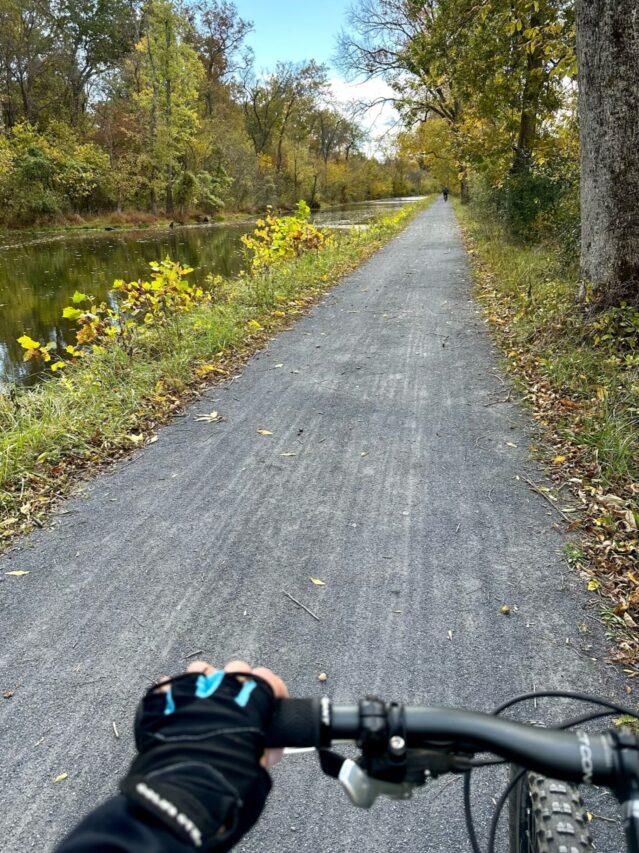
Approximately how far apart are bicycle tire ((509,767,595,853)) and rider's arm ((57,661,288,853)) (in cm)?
81

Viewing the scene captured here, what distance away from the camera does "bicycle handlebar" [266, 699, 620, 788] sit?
2.88 ft

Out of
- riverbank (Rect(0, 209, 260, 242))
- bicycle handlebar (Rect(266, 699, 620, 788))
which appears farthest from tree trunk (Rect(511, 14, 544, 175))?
riverbank (Rect(0, 209, 260, 242))

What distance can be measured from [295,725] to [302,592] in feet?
7.04

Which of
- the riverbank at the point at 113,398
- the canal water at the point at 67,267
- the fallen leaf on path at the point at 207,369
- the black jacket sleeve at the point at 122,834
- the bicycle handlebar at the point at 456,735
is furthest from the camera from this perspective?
the canal water at the point at 67,267

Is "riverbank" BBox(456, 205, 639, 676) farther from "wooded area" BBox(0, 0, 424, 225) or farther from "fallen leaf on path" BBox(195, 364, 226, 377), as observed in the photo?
"wooded area" BBox(0, 0, 424, 225)

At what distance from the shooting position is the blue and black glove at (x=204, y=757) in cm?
75

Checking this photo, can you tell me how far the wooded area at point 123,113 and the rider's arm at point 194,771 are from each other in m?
30.6

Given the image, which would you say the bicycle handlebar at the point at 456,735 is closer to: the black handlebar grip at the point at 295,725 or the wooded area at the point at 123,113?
the black handlebar grip at the point at 295,725

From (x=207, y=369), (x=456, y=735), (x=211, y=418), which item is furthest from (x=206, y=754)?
(x=207, y=369)

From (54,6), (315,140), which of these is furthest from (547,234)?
(315,140)

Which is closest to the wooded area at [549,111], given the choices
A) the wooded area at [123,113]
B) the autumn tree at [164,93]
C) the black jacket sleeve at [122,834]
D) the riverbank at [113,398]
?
the riverbank at [113,398]

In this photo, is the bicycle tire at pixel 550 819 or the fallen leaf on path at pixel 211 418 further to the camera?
the fallen leaf on path at pixel 211 418

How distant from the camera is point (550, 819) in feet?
4.35

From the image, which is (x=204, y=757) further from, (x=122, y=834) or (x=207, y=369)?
(x=207, y=369)
